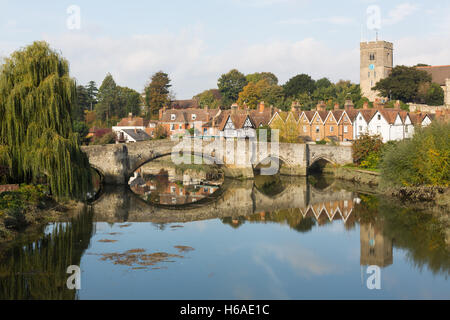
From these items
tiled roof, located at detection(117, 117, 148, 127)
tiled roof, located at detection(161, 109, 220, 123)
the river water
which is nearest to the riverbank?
the river water

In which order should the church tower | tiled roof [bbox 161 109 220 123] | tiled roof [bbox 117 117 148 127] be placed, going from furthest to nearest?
the church tower < tiled roof [bbox 117 117 148 127] < tiled roof [bbox 161 109 220 123]

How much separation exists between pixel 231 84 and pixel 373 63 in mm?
23458

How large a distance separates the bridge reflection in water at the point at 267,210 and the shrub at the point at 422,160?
9.83 feet

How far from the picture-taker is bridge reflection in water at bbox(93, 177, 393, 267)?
2516 cm

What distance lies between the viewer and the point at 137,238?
23.2m

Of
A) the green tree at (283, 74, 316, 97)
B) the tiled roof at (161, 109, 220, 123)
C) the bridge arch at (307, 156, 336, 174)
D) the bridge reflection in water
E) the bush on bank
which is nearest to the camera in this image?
the bush on bank

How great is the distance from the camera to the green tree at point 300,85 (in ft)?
255

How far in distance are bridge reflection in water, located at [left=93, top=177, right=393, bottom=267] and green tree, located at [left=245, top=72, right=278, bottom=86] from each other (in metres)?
59.3

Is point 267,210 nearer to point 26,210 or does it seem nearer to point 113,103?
point 26,210

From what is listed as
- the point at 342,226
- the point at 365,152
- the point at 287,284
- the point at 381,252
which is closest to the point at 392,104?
the point at 365,152

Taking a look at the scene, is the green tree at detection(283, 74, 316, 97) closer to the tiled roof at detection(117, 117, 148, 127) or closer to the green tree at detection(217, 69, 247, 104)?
the green tree at detection(217, 69, 247, 104)

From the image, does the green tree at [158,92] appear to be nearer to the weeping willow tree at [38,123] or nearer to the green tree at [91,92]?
the green tree at [91,92]

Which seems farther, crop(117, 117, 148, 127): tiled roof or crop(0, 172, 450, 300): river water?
crop(117, 117, 148, 127): tiled roof
